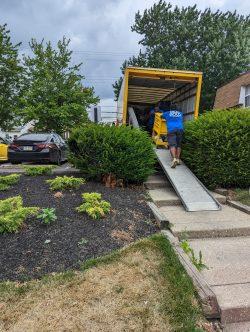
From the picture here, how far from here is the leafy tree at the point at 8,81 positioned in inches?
963

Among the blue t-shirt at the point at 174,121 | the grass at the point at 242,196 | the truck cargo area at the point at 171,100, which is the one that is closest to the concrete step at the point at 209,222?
the truck cargo area at the point at 171,100

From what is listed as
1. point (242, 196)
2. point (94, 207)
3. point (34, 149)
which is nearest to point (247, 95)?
point (34, 149)

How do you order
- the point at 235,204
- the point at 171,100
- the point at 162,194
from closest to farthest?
the point at 235,204
the point at 162,194
the point at 171,100

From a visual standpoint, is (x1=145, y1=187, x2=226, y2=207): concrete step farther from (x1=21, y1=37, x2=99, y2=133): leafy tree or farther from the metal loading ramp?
(x1=21, y1=37, x2=99, y2=133): leafy tree

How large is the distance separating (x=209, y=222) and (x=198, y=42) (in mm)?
35860

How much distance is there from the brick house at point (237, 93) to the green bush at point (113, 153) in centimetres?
1787

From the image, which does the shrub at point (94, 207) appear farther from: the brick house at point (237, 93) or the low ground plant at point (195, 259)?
the brick house at point (237, 93)

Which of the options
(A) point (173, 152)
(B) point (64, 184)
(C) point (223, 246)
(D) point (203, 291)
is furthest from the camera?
(A) point (173, 152)

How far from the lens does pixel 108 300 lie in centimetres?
→ 345

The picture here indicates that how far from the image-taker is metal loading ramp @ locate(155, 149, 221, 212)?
6.98 meters

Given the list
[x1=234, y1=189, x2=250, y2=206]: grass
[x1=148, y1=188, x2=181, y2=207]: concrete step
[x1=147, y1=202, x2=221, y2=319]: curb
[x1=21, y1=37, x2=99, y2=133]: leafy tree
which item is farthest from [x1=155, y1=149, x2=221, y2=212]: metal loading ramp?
[x1=21, y1=37, x2=99, y2=133]: leafy tree

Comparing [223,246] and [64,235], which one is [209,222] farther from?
[64,235]

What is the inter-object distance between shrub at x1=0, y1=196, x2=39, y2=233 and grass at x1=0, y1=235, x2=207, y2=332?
1.11m

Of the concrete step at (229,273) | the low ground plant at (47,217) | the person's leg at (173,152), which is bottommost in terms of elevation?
the concrete step at (229,273)
